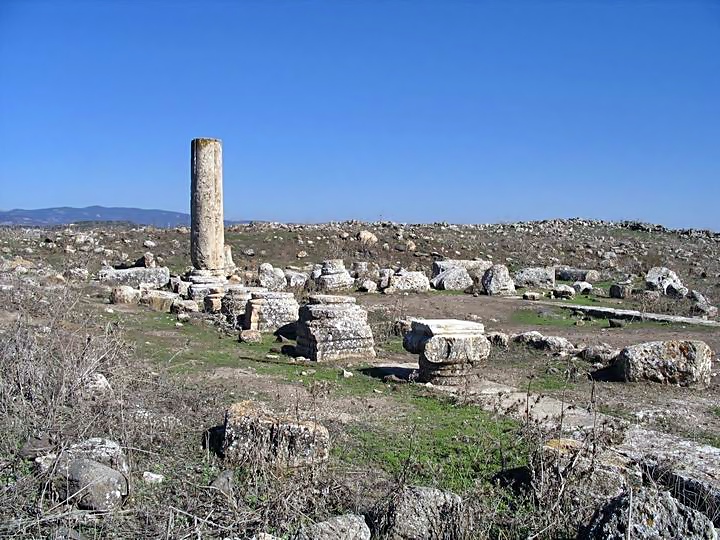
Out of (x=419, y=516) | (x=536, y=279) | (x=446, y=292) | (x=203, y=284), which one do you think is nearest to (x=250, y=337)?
(x=203, y=284)

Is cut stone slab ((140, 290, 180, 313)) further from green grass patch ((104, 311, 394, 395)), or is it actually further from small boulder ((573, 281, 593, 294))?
small boulder ((573, 281, 593, 294))

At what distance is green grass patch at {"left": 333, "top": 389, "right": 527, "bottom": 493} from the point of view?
5.92 meters

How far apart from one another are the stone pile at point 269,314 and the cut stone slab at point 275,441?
731cm

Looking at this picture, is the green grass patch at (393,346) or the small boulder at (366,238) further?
the small boulder at (366,238)

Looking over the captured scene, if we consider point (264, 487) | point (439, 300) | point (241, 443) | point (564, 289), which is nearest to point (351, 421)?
point (241, 443)

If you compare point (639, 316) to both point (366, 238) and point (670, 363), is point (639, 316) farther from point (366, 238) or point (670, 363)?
point (366, 238)

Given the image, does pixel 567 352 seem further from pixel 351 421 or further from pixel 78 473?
pixel 78 473

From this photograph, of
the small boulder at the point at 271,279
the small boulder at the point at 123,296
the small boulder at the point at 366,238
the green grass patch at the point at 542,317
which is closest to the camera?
the green grass patch at the point at 542,317

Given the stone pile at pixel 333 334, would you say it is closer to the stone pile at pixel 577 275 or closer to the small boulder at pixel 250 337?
the small boulder at pixel 250 337

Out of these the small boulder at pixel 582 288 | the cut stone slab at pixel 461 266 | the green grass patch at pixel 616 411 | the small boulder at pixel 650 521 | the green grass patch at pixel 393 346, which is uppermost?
the cut stone slab at pixel 461 266

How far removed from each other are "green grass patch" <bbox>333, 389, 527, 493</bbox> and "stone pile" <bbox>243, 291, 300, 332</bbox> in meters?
6.13

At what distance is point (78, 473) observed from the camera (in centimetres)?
499

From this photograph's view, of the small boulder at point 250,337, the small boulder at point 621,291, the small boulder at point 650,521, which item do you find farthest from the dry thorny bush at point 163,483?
the small boulder at point 621,291

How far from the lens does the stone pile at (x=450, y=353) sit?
31.3 ft
